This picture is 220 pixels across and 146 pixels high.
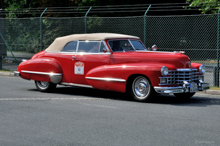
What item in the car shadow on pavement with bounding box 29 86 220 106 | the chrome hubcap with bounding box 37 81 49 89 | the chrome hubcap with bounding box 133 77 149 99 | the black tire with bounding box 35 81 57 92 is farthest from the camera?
the chrome hubcap with bounding box 37 81 49 89

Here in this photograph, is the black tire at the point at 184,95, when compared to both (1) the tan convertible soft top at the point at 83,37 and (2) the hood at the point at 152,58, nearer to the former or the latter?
(2) the hood at the point at 152,58

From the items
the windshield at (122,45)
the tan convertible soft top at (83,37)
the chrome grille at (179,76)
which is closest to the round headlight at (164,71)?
the chrome grille at (179,76)

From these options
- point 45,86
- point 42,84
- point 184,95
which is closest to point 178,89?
point 184,95

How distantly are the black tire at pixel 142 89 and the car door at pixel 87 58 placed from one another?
1.02m

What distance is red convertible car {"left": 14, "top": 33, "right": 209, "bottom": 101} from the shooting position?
9.09 meters

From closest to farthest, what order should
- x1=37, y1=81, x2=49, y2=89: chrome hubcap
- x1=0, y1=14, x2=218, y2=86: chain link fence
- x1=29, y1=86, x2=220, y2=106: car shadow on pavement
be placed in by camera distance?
x1=29, y1=86, x2=220, y2=106: car shadow on pavement
x1=37, y1=81, x2=49, y2=89: chrome hubcap
x1=0, y1=14, x2=218, y2=86: chain link fence

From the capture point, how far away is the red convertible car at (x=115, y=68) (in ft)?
29.8

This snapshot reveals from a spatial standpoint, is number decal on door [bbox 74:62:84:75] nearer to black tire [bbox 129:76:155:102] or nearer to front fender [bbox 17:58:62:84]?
front fender [bbox 17:58:62:84]

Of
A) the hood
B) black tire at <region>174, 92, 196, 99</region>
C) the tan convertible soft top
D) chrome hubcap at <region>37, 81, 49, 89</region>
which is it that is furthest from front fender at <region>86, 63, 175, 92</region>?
chrome hubcap at <region>37, 81, 49, 89</region>

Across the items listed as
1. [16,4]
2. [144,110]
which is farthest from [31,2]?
[144,110]

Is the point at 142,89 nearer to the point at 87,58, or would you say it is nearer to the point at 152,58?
the point at 152,58

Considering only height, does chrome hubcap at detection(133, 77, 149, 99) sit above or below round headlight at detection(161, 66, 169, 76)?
below

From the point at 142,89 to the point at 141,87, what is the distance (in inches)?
2.2

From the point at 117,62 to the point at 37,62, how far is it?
8.91ft
